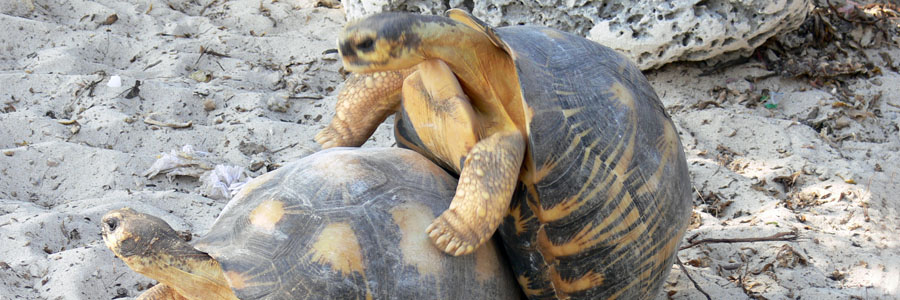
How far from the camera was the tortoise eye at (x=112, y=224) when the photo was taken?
6.64 feet

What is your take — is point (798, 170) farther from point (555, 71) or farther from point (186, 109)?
point (186, 109)

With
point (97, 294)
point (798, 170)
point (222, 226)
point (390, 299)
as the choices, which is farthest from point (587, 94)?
point (798, 170)

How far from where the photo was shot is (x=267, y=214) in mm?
2105

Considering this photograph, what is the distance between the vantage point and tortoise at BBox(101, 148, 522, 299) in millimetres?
2002

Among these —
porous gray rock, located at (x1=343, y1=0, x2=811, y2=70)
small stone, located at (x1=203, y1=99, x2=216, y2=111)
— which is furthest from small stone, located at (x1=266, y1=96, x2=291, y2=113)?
porous gray rock, located at (x1=343, y1=0, x2=811, y2=70)

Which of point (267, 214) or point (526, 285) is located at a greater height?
point (267, 214)

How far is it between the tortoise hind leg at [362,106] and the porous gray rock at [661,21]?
1903 millimetres

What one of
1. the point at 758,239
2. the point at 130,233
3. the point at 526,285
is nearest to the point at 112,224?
the point at 130,233

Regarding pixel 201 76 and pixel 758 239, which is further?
pixel 201 76

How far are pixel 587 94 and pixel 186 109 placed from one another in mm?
2647

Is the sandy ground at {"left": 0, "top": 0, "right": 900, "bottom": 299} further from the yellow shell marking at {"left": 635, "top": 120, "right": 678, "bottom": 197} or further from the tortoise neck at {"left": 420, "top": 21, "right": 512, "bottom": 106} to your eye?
the tortoise neck at {"left": 420, "top": 21, "right": 512, "bottom": 106}

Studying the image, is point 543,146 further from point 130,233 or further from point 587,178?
point 130,233

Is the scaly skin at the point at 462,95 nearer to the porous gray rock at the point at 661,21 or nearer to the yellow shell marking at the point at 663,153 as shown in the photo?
the yellow shell marking at the point at 663,153

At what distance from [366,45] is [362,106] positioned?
69 centimetres
